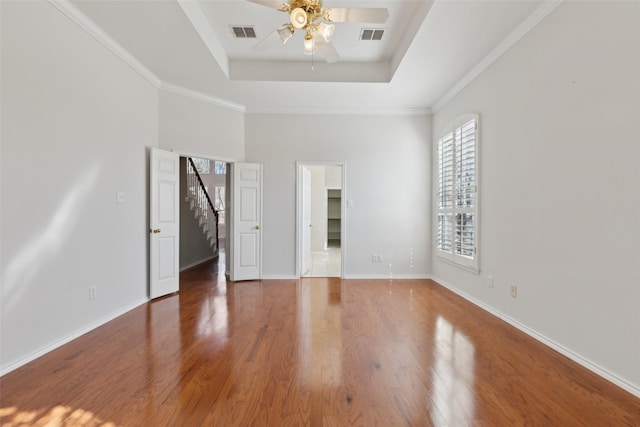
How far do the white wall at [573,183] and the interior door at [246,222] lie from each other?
356 cm

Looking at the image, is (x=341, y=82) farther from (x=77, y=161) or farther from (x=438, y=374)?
(x=438, y=374)

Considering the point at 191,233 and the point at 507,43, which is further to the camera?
the point at 191,233

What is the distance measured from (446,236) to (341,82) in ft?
9.48

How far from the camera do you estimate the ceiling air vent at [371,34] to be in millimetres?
3495

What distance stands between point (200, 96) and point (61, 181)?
261cm

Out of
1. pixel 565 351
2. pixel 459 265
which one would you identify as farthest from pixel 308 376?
pixel 459 265

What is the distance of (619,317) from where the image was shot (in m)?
2.03

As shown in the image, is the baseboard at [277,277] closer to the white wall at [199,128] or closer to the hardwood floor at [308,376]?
the hardwood floor at [308,376]

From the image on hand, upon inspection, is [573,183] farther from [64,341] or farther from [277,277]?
[64,341]

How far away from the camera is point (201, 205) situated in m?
7.54

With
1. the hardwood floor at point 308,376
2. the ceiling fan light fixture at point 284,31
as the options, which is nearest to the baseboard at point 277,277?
the hardwood floor at point 308,376

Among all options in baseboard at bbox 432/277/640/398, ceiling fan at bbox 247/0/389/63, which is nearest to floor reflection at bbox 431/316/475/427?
baseboard at bbox 432/277/640/398

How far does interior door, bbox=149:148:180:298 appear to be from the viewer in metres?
3.99

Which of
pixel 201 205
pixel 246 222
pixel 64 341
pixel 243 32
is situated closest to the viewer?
pixel 64 341
